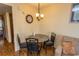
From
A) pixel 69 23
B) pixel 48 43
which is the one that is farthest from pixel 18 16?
pixel 69 23

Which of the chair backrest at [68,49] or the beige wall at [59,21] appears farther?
the beige wall at [59,21]

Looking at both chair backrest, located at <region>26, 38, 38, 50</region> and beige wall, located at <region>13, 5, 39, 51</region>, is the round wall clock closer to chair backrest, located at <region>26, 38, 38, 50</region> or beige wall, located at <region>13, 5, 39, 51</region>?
beige wall, located at <region>13, 5, 39, 51</region>

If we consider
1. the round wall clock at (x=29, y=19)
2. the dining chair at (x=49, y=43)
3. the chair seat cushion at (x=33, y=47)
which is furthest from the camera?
the round wall clock at (x=29, y=19)

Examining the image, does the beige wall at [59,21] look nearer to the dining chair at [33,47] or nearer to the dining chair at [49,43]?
the dining chair at [49,43]

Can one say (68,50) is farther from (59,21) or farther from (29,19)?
(29,19)

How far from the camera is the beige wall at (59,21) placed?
3.78 m

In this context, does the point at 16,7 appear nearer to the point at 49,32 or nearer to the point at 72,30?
the point at 49,32

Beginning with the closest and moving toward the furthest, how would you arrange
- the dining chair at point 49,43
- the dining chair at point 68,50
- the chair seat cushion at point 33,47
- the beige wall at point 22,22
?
the dining chair at point 68,50, the chair seat cushion at point 33,47, the dining chair at point 49,43, the beige wall at point 22,22

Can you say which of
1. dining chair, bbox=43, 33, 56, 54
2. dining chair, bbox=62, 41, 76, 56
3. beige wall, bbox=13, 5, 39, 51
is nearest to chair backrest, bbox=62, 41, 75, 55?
dining chair, bbox=62, 41, 76, 56

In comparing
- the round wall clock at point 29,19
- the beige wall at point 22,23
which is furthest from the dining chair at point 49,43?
the round wall clock at point 29,19

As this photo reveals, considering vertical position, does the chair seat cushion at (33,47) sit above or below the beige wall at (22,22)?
below

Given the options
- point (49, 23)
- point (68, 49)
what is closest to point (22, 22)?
point (49, 23)

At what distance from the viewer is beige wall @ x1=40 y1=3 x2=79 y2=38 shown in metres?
3.78

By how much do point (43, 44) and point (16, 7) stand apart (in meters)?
1.48
